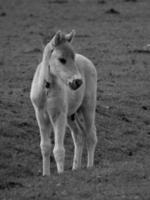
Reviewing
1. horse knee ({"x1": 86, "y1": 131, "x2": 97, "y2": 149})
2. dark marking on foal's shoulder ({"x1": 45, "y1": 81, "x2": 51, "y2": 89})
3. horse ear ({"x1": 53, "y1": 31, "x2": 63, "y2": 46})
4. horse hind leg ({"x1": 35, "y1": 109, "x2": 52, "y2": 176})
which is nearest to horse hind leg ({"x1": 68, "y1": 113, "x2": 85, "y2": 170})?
horse knee ({"x1": 86, "y1": 131, "x2": 97, "y2": 149})

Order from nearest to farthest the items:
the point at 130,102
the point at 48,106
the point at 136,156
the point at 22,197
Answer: the point at 22,197, the point at 48,106, the point at 136,156, the point at 130,102

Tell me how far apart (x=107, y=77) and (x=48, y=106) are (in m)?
9.49

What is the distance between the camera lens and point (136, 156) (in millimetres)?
12422

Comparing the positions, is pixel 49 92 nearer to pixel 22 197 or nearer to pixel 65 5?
pixel 22 197

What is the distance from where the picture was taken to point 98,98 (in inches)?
640

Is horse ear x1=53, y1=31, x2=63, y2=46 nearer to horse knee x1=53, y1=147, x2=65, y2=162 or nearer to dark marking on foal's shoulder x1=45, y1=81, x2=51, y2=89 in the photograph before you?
dark marking on foal's shoulder x1=45, y1=81, x2=51, y2=89

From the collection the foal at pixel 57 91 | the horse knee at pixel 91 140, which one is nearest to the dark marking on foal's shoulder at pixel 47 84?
the foal at pixel 57 91

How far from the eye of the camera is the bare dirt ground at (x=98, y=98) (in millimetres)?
8695

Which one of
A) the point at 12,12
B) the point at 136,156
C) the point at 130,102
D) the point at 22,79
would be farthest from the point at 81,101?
the point at 12,12

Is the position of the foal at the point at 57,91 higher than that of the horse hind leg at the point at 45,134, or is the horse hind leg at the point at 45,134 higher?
the foal at the point at 57,91

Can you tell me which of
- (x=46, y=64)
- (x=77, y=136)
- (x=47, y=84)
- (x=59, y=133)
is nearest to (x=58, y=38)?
(x=46, y=64)

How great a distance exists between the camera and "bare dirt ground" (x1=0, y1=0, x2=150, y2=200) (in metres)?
8.70

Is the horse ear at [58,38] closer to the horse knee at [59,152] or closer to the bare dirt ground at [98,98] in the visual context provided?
the bare dirt ground at [98,98]

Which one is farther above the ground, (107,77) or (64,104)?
(64,104)
